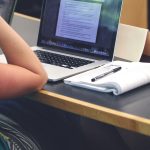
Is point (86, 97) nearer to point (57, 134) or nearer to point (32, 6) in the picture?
point (57, 134)

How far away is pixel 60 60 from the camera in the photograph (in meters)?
1.17

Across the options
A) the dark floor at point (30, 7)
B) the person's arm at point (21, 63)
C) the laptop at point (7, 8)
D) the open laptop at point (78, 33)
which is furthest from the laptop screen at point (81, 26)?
the person's arm at point (21, 63)

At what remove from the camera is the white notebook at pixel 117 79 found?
2.94 ft

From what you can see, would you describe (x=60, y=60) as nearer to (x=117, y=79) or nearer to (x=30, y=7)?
(x=117, y=79)

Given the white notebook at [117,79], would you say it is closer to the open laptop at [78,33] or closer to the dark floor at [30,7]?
the open laptop at [78,33]

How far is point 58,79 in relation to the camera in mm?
975

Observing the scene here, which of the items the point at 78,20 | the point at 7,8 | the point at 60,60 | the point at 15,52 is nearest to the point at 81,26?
A: the point at 78,20

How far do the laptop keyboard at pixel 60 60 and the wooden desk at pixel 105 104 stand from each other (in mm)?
165

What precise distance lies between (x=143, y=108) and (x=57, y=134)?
31cm

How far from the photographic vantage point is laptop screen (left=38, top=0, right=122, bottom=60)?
1.19 meters

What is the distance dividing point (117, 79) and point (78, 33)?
38 cm

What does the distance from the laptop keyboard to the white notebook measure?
9 centimetres

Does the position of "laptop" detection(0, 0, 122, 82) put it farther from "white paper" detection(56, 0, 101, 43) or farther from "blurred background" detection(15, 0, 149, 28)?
"blurred background" detection(15, 0, 149, 28)

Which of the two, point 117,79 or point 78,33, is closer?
point 117,79
